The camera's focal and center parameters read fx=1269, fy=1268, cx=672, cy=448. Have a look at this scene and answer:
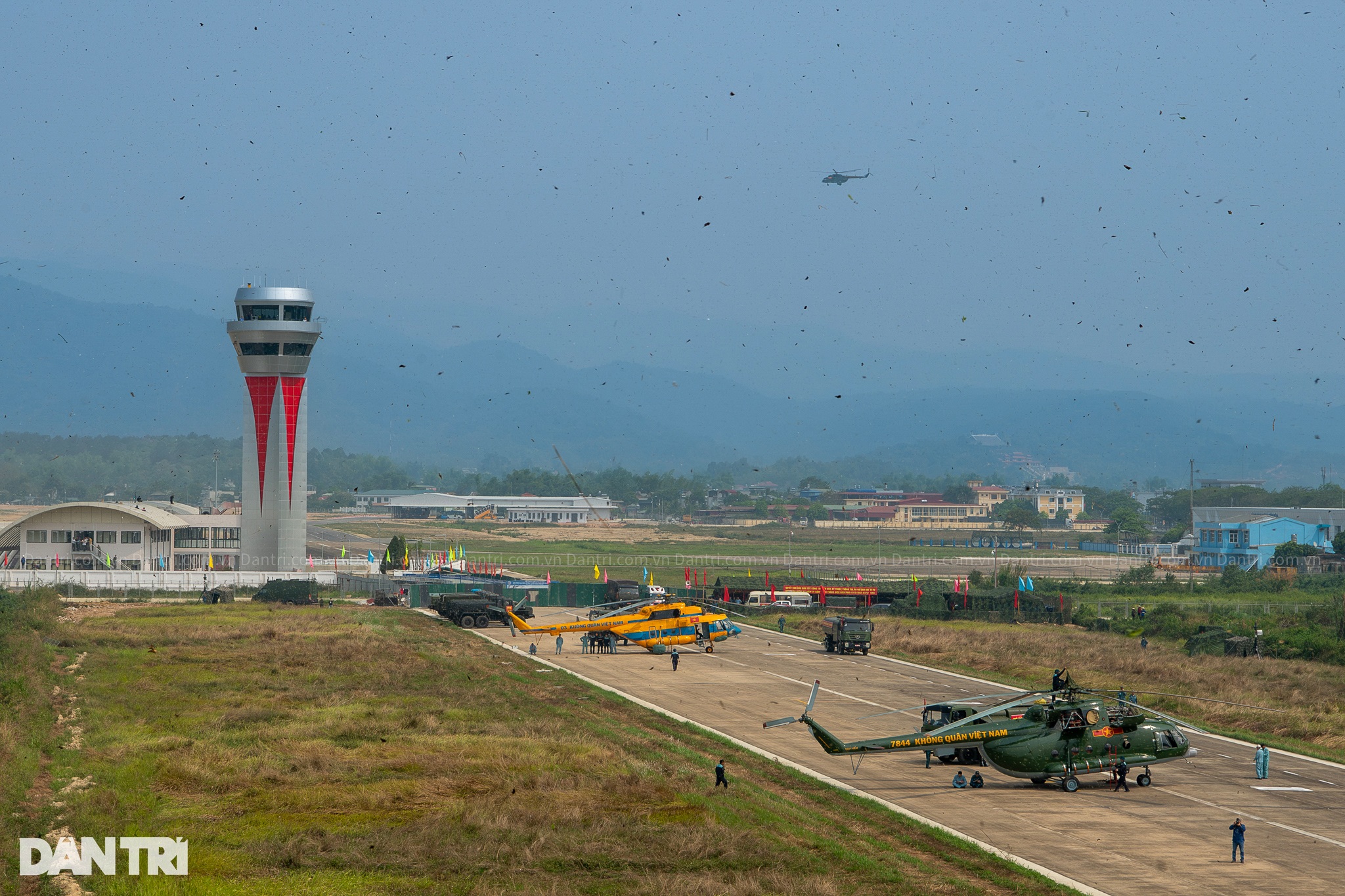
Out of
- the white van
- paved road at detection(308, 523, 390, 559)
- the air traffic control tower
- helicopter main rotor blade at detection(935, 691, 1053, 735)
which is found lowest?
paved road at detection(308, 523, 390, 559)

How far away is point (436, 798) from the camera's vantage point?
3222cm

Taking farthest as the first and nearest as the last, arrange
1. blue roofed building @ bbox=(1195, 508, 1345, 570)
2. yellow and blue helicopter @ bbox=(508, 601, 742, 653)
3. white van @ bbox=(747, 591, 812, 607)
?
blue roofed building @ bbox=(1195, 508, 1345, 570) → white van @ bbox=(747, 591, 812, 607) → yellow and blue helicopter @ bbox=(508, 601, 742, 653)

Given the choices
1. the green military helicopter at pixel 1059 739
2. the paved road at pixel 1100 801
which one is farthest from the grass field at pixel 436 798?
the green military helicopter at pixel 1059 739

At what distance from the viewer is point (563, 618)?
272 feet

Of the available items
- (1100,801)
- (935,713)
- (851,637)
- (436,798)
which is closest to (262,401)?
(851,637)

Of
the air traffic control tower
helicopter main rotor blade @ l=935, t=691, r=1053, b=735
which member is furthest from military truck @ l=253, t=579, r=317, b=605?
helicopter main rotor blade @ l=935, t=691, r=1053, b=735

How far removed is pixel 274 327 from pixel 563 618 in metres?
40.8

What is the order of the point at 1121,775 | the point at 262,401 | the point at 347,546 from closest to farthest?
the point at 1121,775 → the point at 262,401 → the point at 347,546

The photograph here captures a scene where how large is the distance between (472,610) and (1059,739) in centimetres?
5011

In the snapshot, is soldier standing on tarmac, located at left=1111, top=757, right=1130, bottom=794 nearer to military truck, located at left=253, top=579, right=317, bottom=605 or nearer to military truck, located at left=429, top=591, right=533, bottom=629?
military truck, located at left=429, top=591, right=533, bottom=629

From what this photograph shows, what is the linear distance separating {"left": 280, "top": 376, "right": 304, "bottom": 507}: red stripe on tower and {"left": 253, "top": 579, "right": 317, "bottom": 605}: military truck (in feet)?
57.6

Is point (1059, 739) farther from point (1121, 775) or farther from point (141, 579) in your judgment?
point (141, 579)

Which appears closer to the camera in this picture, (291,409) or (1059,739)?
(1059,739)

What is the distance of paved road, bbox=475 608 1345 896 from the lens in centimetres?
2794
